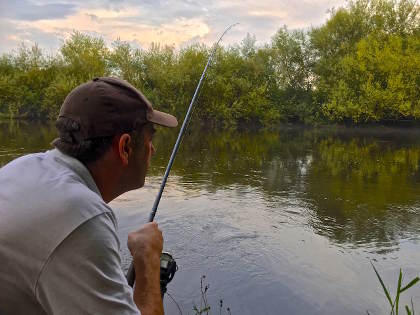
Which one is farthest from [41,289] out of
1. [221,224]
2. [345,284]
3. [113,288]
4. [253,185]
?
[253,185]

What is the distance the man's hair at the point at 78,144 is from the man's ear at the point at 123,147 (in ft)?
0.10

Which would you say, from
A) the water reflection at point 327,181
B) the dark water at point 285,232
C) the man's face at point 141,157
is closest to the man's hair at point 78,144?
the man's face at point 141,157

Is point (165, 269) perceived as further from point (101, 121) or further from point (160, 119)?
point (101, 121)

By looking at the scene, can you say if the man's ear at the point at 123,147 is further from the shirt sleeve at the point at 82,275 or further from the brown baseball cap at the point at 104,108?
the shirt sleeve at the point at 82,275

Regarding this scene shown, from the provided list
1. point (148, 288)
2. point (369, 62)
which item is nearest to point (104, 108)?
point (148, 288)

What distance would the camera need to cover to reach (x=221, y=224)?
794 centimetres

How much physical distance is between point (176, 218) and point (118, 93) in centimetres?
660

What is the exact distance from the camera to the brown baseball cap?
69.6 inches

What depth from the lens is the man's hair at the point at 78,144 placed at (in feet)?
5.76

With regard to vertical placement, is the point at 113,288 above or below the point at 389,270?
above

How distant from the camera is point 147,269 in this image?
A: 196 centimetres

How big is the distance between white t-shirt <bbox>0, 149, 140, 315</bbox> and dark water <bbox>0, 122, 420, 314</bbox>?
3.55m

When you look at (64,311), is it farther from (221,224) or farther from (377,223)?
(377,223)

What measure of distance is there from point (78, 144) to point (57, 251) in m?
0.55
